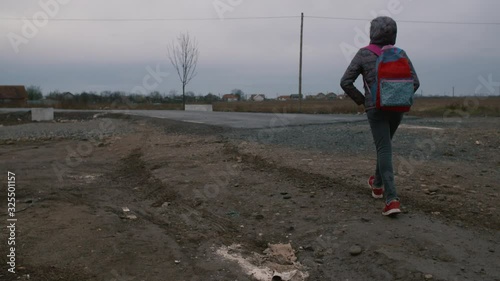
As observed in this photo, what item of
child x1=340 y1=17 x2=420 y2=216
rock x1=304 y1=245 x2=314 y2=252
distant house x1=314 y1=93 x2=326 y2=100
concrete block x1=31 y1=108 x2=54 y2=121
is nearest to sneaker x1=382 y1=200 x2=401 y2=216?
child x1=340 y1=17 x2=420 y2=216

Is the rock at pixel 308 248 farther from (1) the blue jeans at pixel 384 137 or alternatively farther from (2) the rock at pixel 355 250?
(1) the blue jeans at pixel 384 137

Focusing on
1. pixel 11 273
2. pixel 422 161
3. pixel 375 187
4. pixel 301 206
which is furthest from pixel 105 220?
pixel 422 161

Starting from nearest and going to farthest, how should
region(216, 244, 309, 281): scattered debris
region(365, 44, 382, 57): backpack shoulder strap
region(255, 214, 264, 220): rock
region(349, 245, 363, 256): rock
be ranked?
region(216, 244, 309, 281): scattered debris, region(349, 245, 363, 256): rock, region(365, 44, 382, 57): backpack shoulder strap, region(255, 214, 264, 220): rock

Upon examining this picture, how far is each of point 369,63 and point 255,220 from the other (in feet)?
6.20

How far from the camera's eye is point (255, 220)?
4.22 meters

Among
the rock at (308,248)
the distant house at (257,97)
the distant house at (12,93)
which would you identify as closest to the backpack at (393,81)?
the rock at (308,248)

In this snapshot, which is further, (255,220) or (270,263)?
(255,220)

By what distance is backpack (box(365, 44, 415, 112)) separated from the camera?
3.65 metres

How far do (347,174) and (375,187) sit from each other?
1.10 meters

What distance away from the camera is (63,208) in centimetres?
467

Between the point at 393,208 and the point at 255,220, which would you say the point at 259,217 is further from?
the point at 393,208

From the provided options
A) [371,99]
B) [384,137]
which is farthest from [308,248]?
[371,99]

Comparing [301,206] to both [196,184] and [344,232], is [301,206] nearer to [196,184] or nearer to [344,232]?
[344,232]

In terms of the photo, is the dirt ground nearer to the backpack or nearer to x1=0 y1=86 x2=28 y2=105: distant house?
the backpack
